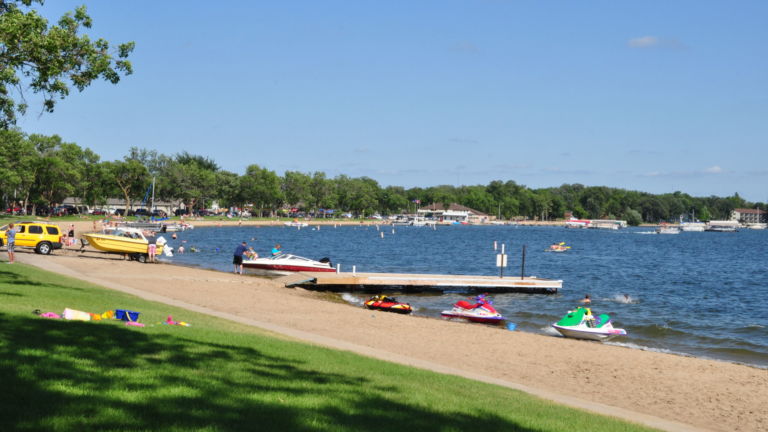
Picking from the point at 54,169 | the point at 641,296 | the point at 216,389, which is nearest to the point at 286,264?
the point at 641,296

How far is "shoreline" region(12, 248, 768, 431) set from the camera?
49.8ft

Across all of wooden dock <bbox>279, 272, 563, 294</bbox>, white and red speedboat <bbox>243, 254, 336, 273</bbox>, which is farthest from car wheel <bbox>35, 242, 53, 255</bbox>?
wooden dock <bbox>279, 272, 563, 294</bbox>

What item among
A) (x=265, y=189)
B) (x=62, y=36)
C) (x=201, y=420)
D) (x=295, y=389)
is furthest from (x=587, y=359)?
(x=265, y=189)

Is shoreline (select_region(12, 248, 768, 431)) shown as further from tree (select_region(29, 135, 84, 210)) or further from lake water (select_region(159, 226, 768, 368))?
tree (select_region(29, 135, 84, 210))

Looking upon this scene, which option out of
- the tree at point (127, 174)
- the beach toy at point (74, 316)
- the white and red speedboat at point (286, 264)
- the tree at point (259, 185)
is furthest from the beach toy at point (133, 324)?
the tree at point (259, 185)

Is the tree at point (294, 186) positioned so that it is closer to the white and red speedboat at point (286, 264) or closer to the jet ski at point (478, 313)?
the white and red speedboat at point (286, 264)

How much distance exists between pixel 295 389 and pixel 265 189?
168590mm

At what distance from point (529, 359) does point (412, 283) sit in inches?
806

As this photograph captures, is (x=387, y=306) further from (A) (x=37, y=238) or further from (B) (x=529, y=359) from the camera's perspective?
(A) (x=37, y=238)

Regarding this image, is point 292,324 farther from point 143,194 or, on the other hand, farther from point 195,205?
point 195,205

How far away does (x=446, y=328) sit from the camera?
83.7 ft

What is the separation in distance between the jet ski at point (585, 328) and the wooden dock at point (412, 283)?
13876 millimetres

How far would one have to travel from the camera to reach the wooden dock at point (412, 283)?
3888 cm

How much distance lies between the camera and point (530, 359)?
1997cm
